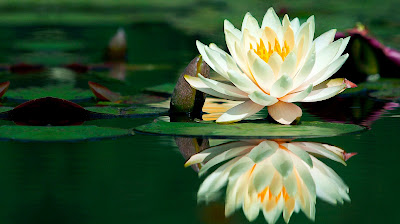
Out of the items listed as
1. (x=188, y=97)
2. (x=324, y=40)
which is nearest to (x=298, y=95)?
(x=324, y=40)

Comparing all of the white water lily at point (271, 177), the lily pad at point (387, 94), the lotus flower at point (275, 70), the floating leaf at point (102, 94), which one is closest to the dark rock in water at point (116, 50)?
the floating leaf at point (102, 94)

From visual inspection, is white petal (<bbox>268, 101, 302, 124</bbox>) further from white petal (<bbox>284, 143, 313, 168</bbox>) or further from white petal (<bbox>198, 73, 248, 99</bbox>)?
white petal (<bbox>284, 143, 313, 168</bbox>)

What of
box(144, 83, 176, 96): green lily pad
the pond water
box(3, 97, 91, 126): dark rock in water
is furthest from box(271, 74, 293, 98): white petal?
box(144, 83, 176, 96): green lily pad

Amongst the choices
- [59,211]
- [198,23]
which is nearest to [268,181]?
[59,211]

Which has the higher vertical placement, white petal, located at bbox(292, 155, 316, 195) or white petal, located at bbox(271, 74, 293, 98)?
white petal, located at bbox(271, 74, 293, 98)

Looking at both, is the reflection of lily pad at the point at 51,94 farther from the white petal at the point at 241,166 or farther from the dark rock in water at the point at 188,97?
the white petal at the point at 241,166

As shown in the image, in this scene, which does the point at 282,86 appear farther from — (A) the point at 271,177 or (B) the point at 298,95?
(A) the point at 271,177
